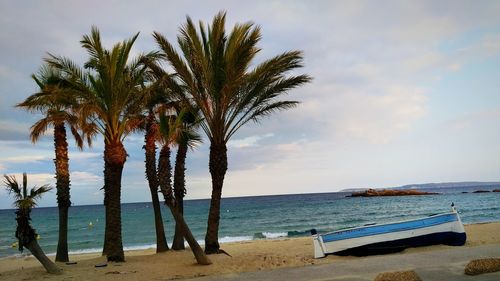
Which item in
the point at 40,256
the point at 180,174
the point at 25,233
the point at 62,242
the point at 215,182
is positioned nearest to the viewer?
the point at 25,233

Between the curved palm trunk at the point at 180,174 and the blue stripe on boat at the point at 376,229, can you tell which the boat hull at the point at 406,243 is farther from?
the curved palm trunk at the point at 180,174

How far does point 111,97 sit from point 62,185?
425 centimetres

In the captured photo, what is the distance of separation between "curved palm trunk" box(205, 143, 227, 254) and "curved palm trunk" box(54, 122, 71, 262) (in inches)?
209

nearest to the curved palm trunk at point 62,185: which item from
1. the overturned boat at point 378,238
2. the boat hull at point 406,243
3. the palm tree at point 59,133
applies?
the palm tree at point 59,133

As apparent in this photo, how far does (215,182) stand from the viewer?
14.6 m

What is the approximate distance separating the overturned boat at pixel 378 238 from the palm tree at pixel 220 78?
3.91 m

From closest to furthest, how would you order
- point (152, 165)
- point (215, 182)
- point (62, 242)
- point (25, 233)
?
point (25, 233)
point (215, 182)
point (62, 242)
point (152, 165)

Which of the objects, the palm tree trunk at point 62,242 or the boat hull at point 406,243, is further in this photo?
the palm tree trunk at point 62,242

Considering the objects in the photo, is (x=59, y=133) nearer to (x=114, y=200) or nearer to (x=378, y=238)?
(x=114, y=200)

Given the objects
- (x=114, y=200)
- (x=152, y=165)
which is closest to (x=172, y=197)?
(x=114, y=200)

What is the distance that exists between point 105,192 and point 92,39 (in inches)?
233

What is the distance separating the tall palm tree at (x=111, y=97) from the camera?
13242 mm

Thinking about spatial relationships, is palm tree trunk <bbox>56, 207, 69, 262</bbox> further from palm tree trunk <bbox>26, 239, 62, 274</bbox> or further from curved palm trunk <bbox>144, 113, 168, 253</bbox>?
curved palm trunk <bbox>144, 113, 168, 253</bbox>

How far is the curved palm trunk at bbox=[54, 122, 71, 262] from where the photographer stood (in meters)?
14.9
